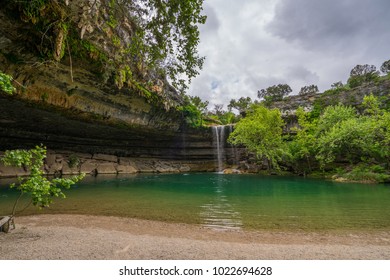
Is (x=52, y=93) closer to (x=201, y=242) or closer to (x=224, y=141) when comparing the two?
(x=201, y=242)

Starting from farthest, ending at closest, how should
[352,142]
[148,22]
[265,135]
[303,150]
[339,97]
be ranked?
[339,97] → [265,135] → [303,150] → [352,142] → [148,22]

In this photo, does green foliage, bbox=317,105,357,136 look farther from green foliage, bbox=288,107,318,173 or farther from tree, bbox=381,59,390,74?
tree, bbox=381,59,390,74

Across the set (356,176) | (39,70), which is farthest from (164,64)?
(356,176)

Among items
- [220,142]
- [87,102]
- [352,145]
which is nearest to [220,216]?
[87,102]

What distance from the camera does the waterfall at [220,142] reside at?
3266 centimetres

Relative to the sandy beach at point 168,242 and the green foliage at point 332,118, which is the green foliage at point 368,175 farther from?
the sandy beach at point 168,242

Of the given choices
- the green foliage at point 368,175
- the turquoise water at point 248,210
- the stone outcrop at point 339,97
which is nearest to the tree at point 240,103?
the stone outcrop at point 339,97

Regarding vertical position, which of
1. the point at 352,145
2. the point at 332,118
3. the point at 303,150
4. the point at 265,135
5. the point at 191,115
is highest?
the point at 191,115

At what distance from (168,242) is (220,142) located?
2940 cm

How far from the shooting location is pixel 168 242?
184 inches

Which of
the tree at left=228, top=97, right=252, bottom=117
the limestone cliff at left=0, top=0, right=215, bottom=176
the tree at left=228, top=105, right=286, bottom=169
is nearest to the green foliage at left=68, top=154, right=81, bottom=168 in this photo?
the limestone cliff at left=0, top=0, right=215, bottom=176

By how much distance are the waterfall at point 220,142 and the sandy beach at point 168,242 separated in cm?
2668

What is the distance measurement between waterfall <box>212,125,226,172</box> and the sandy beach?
26678 mm

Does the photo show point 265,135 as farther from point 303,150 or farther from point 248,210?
point 248,210
